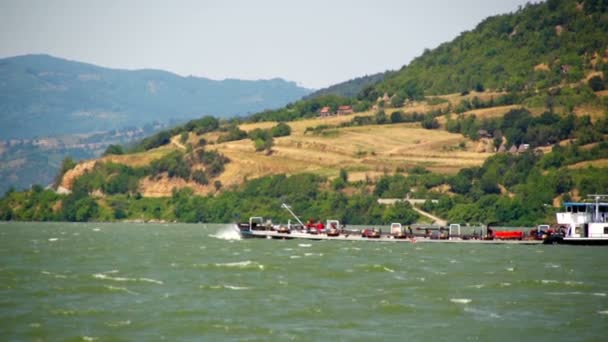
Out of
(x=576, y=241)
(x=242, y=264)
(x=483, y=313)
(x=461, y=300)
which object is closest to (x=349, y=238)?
(x=576, y=241)

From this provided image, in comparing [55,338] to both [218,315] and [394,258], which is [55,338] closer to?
[218,315]

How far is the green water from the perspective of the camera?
2489 inches

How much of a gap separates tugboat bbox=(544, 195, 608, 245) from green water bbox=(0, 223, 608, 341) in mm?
18405

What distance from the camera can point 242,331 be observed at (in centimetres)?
6266

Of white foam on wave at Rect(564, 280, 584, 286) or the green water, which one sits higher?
the green water

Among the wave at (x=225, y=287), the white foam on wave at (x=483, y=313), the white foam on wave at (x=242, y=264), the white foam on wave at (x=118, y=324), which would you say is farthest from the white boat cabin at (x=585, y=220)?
the white foam on wave at (x=118, y=324)

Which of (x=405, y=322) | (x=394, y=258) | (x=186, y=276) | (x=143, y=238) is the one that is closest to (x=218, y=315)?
(x=405, y=322)

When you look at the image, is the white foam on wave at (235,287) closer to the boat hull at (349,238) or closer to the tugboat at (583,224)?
the boat hull at (349,238)

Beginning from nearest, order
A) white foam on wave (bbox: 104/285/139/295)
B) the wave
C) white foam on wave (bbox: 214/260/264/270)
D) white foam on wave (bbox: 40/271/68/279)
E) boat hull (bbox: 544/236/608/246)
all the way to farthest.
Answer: white foam on wave (bbox: 104/285/139/295), the wave, white foam on wave (bbox: 40/271/68/279), white foam on wave (bbox: 214/260/264/270), boat hull (bbox: 544/236/608/246)

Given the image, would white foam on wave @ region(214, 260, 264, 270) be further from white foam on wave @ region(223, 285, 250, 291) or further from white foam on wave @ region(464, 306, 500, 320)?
white foam on wave @ region(464, 306, 500, 320)

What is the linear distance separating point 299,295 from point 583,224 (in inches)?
2792

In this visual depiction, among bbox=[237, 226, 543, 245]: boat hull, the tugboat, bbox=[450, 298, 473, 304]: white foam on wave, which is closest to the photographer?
bbox=[450, 298, 473, 304]: white foam on wave

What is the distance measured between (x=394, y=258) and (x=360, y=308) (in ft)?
140

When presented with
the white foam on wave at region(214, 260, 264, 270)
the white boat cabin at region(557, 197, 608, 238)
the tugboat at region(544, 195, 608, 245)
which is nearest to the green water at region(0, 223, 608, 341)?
the white foam on wave at region(214, 260, 264, 270)
